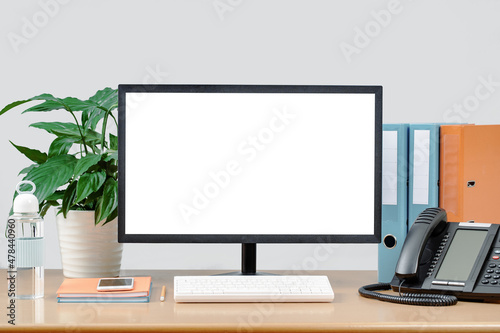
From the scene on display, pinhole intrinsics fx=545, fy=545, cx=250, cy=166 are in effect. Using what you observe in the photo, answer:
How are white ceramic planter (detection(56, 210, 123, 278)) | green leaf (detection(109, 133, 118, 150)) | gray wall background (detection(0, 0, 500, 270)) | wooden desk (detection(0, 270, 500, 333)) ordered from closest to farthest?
wooden desk (detection(0, 270, 500, 333)), white ceramic planter (detection(56, 210, 123, 278)), green leaf (detection(109, 133, 118, 150)), gray wall background (detection(0, 0, 500, 270))

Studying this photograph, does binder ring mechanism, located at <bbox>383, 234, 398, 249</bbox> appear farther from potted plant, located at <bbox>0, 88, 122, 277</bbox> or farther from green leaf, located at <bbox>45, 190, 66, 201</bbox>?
green leaf, located at <bbox>45, 190, 66, 201</bbox>

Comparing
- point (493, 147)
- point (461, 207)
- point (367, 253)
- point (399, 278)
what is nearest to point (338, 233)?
point (399, 278)

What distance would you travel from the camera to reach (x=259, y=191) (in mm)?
1290

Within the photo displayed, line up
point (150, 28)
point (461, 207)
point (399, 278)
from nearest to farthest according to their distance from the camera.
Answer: point (399, 278) → point (461, 207) → point (150, 28)

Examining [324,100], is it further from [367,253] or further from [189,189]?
[367,253]

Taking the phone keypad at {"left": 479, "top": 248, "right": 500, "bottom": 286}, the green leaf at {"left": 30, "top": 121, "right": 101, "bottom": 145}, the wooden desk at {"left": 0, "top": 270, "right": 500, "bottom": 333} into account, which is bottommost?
the wooden desk at {"left": 0, "top": 270, "right": 500, "bottom": 333}

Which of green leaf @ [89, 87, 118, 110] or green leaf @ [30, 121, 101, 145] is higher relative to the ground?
green leaf @ [89, 87, 118, 110]

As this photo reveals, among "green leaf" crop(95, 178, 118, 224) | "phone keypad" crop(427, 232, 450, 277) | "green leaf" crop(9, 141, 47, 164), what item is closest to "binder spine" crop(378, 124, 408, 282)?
"phone keypad" crop(427, 232, 450, 277)

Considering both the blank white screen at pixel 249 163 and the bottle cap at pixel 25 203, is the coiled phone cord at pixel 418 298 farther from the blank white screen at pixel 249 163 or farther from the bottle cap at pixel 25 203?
the bottle cap at pixel 25 203

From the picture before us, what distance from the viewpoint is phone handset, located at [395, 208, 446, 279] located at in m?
1.18

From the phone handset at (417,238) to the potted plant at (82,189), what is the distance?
69 cm

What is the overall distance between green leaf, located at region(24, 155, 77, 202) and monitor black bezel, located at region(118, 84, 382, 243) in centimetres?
16

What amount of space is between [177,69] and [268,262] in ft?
2.52

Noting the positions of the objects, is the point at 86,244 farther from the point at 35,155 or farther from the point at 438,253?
the point at 438,253
